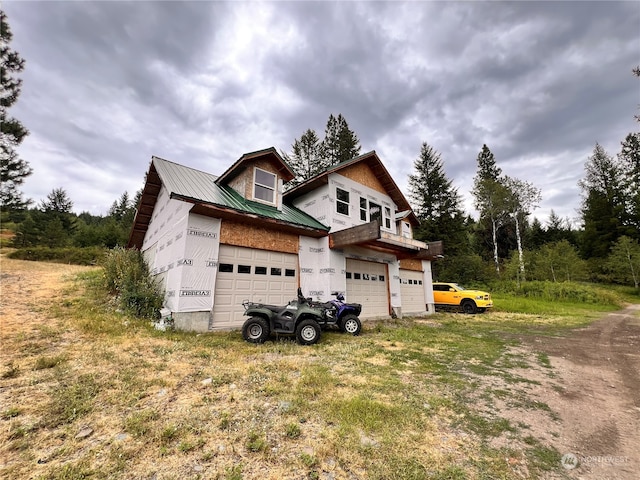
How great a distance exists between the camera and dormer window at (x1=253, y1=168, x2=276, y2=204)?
11.2 metres

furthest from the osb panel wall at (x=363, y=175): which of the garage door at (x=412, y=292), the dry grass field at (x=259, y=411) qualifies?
the dry grass field at (x=259, y=411)

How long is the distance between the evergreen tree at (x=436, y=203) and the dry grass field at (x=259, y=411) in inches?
919

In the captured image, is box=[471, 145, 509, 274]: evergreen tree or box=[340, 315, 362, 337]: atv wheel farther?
box=[471, 145, 509, 274]: evergreen tree

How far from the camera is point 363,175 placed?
14453 mm

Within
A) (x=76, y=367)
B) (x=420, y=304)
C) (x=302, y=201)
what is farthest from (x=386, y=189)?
(x=76, y=367)

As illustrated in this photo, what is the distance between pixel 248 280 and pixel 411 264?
11.2m

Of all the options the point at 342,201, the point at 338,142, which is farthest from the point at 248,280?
the point at 338,142

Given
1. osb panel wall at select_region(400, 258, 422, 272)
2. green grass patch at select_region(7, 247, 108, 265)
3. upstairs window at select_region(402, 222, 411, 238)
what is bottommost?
osb panel wall at select_region(400, 258, 422, 272)

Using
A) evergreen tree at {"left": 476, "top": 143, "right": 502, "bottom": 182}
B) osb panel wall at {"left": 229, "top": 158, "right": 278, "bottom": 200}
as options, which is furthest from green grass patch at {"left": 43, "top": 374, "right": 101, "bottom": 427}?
evergreen tree at {"left": 476, "top": 143, "right": 502, "bottom": 182}

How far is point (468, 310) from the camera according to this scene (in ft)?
58.3

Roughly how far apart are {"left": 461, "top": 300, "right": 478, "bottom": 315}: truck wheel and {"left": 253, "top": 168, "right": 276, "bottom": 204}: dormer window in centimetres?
1464

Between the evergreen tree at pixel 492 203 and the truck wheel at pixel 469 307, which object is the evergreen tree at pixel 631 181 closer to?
the evergreen tree at pixel 492 203

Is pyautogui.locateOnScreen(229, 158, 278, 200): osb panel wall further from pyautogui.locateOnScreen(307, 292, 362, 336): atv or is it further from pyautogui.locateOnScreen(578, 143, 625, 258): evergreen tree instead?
pyautogui.locateOnScreen(578, 143, 625, 258): evergreen tree

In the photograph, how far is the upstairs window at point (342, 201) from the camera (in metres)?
12.8
